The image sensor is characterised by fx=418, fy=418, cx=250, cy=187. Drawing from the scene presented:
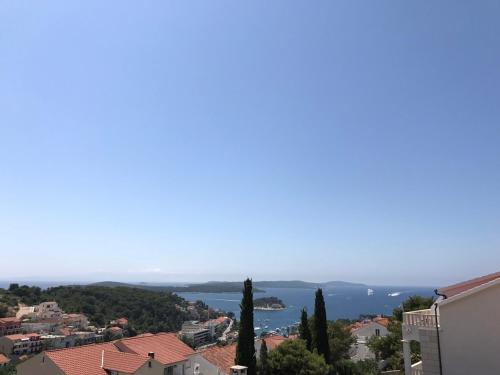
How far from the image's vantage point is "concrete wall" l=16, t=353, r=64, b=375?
22.6m

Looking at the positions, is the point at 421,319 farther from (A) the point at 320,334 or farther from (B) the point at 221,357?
(B) the point at 221,357

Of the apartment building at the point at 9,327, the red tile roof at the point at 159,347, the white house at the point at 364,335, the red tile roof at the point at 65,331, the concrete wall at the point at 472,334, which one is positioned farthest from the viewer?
the red tile roof at the point at 65,331

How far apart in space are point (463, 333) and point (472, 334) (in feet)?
0.83

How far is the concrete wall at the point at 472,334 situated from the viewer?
1276cm

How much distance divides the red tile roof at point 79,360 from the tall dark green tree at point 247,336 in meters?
7.82

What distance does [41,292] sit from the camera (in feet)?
497

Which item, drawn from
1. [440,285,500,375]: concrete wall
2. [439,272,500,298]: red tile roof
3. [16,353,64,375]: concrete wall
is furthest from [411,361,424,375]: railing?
[16,353,64,375]: concrete wall

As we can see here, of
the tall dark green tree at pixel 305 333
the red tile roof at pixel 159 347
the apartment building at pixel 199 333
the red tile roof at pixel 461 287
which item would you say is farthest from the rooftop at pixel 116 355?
the apartment building at pixel 199 333

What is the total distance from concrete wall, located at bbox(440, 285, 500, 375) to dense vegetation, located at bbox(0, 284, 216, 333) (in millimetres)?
119641

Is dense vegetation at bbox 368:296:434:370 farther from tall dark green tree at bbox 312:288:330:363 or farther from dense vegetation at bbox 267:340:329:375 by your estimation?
dense vegetation at bbox 267:340:329:375

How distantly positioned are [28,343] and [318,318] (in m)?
83.7

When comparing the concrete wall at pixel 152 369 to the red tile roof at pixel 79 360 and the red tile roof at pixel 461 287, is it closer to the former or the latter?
the red tile roof at pixel 79 360

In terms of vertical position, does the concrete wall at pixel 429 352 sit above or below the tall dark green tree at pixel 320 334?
above

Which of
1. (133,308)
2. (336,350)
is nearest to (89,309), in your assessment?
(133,308)
